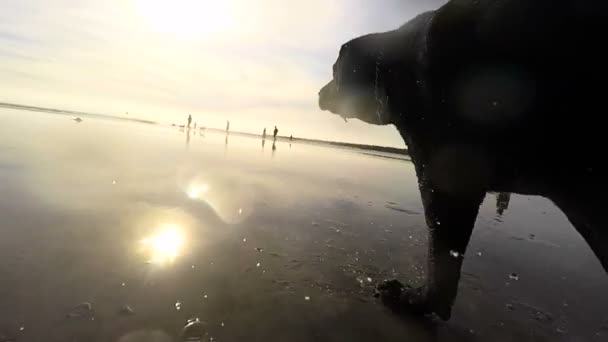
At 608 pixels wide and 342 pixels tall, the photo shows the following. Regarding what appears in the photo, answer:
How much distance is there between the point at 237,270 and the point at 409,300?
6.24 feet

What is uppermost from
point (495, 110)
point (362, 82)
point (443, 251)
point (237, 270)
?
point (362, 82)

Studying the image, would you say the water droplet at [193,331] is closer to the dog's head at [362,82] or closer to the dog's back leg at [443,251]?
the dog's back leg at [443,251]

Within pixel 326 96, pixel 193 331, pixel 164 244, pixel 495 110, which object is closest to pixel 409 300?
pixel 495 110

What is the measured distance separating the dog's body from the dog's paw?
0.01m

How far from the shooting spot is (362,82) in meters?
4.61

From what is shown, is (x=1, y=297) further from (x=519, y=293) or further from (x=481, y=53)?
(x=519, y=293)

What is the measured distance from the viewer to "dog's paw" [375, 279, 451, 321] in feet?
10.6

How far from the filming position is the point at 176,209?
18.0ft

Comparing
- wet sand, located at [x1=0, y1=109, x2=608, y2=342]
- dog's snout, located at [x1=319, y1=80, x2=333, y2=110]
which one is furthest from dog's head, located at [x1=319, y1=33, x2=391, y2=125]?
wet sand, located at [x1=0, y1=109, x2=608, y2=342]

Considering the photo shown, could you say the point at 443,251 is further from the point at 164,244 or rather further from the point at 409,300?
the point at 164,244

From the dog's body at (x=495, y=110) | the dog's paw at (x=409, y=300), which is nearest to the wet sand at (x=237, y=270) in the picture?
the dog's paw at (x=409, y=300)

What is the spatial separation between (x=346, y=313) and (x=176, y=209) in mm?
3688

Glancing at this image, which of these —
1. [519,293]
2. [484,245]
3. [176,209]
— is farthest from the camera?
[484,245]

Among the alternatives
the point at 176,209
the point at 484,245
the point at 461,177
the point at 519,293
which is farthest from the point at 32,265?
the point at 484,245
